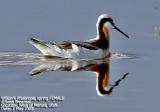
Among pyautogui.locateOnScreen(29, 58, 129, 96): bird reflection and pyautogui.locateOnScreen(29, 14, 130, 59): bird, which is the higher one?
pyautogui.locateOnScreen(29, 14, 130, 59): bird

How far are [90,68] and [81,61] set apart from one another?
0.71 metres

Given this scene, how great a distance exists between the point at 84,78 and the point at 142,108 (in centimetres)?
221

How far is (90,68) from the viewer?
64.4 ft

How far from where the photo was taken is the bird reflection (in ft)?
59.5

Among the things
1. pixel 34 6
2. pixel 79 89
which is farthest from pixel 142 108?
pixel 34 6

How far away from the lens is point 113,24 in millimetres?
21922

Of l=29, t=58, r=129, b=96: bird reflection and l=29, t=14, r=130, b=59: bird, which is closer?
l=29, t=58, r=129, b=96: bird reflection

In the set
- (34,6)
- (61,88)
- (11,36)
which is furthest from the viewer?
(34,6)

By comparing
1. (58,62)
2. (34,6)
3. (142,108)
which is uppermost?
(34,6)

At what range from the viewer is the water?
1741cm

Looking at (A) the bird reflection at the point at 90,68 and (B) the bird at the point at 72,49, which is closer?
(A) the bird reflection at the point at 90,68

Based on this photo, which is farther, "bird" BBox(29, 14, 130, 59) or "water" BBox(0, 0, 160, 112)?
"bird" BBox(29, 14, 130, 59)

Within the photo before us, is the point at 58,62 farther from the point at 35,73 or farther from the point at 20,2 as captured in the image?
the point at 20,2

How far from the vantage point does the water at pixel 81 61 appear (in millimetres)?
17406
